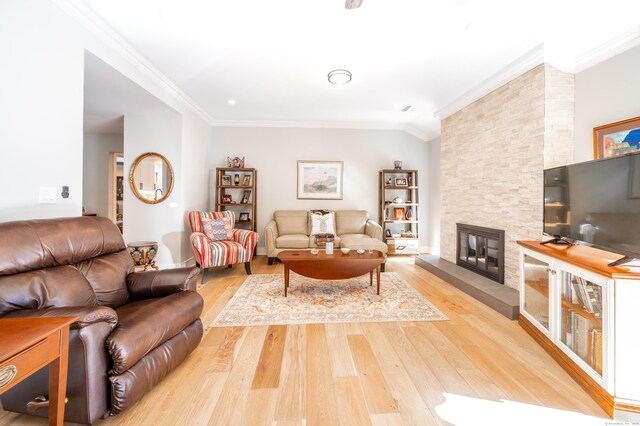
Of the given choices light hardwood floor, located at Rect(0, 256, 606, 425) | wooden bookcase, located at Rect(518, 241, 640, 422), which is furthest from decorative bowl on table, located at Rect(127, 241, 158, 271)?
wooden bookcase, located at Rect(518, 241, 640, 422)

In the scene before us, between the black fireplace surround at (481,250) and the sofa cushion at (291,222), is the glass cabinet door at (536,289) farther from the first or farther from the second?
the sofa cushion at (291,222)

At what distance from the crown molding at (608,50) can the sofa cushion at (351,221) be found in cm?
328

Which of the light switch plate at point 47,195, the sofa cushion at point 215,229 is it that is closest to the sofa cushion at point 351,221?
the sofa cushion at point 215,229

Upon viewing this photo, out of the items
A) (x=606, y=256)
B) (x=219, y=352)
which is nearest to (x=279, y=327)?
(x=219, y=352)

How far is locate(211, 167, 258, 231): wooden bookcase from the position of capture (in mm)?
4859

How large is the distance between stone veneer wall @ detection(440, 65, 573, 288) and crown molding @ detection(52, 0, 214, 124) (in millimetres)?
3926

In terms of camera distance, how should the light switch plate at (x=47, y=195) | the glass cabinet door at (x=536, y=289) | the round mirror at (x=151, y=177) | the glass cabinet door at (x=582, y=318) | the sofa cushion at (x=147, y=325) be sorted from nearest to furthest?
the sofa cushion at (x=147, y=325), the glass cabinet door at (x=582, y=318), the light switch plate at (x=47, y=195), the glass cabinet door at (x=536, y=289), the round mirror at (x=151, y=177)

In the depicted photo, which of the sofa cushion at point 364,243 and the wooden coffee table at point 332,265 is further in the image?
the sofa cushion at point 364,243

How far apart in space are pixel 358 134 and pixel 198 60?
10.5 feet

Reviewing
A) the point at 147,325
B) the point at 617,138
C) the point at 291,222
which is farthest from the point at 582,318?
the point at 291,222

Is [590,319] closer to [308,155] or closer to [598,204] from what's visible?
[598,204]

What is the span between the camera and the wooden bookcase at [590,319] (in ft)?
4.37

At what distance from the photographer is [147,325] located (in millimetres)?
1413

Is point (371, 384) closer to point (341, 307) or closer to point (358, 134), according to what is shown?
point (341, 307)
